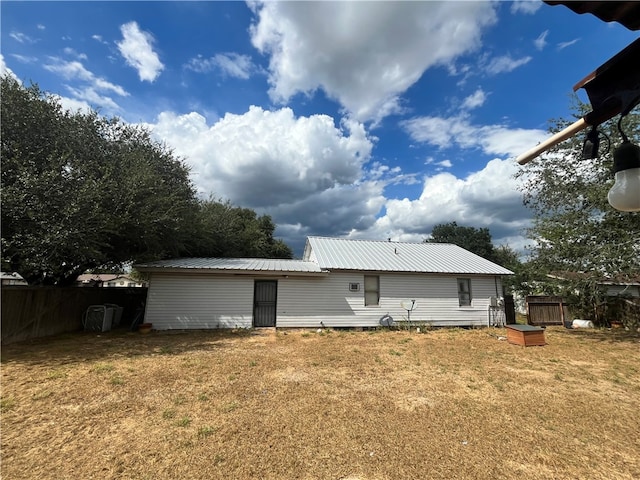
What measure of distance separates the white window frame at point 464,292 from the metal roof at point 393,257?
1.94 feet

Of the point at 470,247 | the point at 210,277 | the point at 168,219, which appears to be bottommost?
the point at 210,277

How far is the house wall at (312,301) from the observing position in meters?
11.7

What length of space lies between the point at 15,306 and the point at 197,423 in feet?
27.4

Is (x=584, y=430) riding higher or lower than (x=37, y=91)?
lower

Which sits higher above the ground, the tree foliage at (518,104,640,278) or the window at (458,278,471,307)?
the tree foliage at (518,104,640,278)

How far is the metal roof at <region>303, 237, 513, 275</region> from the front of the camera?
13547 mm

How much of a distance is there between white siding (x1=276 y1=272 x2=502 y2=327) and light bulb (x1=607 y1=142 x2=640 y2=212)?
11601 mm

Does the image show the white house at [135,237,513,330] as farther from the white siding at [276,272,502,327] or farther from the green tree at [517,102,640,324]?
the green tree at [517,102,640,324]

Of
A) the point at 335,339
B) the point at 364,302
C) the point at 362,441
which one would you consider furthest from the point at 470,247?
the point at 362,441

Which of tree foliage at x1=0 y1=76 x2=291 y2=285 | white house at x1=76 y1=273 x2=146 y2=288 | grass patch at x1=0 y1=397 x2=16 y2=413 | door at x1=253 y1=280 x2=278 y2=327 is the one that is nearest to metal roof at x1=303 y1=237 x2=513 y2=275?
door at x1=253 y1=280 x2=278 y2=327

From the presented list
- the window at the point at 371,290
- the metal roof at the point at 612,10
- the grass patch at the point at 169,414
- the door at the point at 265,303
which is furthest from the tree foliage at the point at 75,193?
the metal roof at the point at 612,10

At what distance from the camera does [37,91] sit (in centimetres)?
964

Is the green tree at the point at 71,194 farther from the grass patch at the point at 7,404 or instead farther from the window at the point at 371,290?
the window at the point at 371,290

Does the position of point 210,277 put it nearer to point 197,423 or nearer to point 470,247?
point 197,423
